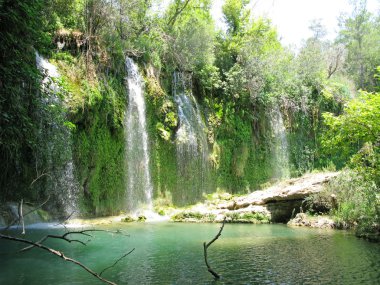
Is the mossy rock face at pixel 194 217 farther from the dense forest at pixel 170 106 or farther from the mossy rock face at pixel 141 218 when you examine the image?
the dense forest at pixel 170 106

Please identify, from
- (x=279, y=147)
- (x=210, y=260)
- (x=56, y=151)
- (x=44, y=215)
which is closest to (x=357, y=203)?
(x=210, y=260)

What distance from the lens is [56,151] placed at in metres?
13.7

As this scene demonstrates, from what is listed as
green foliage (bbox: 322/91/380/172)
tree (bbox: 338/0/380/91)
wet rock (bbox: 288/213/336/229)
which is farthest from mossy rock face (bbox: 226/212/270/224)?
tree (bbox: 338/0/380/91)

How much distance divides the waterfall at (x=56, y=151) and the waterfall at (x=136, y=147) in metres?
3.32

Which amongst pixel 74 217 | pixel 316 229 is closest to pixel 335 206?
pixel 316 229

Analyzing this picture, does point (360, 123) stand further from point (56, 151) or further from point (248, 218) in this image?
point (56, 151)

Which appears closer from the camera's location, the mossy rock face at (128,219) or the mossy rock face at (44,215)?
the mossy rock face at (44,215)

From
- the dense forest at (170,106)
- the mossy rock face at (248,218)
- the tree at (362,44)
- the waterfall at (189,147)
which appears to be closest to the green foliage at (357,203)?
the dense forest at (170,106)

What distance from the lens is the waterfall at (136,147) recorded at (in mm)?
19531

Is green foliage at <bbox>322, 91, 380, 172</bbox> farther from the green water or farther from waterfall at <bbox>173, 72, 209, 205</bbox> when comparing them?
waterfall at <bbox>173, 72, 209, 205</bbox>

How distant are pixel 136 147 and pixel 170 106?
3475mm

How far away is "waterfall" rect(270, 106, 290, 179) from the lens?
90.6 feet

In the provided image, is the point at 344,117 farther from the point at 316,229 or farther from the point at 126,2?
the point at 126,2

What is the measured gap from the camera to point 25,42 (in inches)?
363
